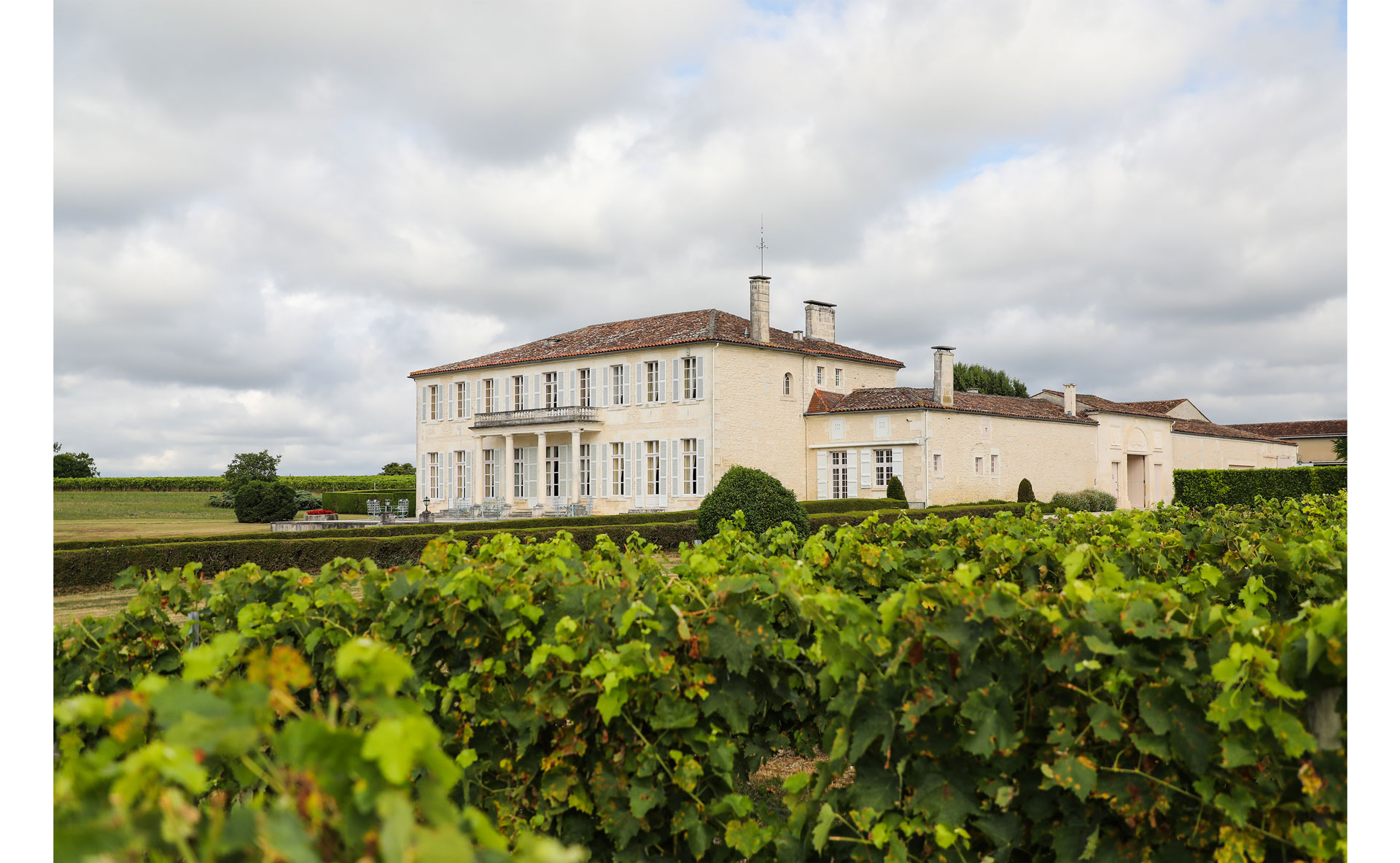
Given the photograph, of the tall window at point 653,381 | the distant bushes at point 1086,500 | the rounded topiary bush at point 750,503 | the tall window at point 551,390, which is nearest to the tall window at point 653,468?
the tall window at point 653,381

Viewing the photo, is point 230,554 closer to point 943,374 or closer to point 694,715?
point 694,715

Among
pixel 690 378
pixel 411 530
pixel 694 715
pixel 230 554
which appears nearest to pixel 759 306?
pixel 690 378

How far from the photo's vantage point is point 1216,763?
2.00 m

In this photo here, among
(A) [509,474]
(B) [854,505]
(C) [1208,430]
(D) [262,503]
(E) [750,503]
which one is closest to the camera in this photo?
(E) [750,503]

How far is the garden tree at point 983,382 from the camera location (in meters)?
55.8

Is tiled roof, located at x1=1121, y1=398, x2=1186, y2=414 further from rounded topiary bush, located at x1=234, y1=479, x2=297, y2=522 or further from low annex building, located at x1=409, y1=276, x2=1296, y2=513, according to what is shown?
rounded topiary bush, located at x1=234, y1=479, x2=297, y2=522

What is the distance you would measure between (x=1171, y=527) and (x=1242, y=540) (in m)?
1.77

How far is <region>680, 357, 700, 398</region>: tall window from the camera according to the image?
30.4 metres

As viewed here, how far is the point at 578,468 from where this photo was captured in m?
32.8

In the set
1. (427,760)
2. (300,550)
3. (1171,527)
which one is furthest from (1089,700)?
(300,550)

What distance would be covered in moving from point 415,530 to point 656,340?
12527 mm

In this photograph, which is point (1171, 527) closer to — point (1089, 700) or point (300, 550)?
point (1089, 700)

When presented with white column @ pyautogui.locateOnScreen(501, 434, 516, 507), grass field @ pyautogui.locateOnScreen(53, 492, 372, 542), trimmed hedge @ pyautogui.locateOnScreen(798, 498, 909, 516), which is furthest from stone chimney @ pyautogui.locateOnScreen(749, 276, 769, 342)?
grass field @ pyautogui.locateOnScreen(53, 492, 372, 542)

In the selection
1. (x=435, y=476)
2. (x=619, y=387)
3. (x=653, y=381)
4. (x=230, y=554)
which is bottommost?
(x=230, y=554)
